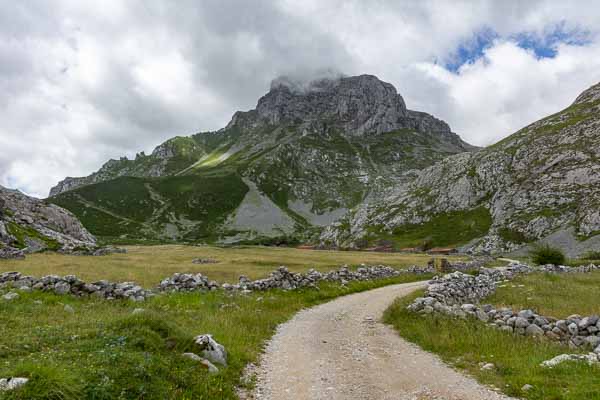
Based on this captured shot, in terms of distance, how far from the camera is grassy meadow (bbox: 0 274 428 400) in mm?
7461

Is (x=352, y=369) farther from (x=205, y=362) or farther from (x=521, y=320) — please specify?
(x=521, y=320)

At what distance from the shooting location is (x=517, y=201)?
151m

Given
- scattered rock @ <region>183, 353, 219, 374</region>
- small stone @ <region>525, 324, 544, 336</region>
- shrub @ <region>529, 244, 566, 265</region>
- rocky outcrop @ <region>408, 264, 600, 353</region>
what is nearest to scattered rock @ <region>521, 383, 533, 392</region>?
rocky outcrop @ <region>408, 264, 600, 353</region>

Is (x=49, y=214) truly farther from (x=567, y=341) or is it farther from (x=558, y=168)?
(x=558, y=168)

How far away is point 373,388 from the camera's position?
34.0 feet

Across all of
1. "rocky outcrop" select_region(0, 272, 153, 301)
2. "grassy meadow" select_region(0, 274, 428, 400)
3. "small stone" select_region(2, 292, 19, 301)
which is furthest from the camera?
"rocky outcrop" select_region(0, 272, 153, 301)

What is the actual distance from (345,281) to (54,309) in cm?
2526

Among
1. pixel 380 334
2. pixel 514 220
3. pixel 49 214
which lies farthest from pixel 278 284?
pixel 514 220

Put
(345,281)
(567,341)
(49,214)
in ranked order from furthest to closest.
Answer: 1. (49,214)
2. (345,281)
3. (567,341)

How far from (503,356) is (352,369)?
18.8 feet

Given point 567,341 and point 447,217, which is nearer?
point 567,341

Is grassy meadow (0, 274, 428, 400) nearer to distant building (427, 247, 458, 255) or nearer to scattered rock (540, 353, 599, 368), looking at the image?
scattered rock (540, 353, 599, 368)

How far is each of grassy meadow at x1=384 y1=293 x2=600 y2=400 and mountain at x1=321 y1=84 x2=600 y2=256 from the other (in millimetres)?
110900

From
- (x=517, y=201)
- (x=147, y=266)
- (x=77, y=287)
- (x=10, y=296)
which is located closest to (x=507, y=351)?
(x=77, y=287)
